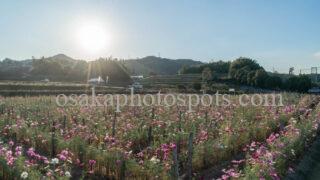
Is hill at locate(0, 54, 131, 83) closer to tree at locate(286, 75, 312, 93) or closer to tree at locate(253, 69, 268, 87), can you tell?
tree at locate(253, 69, 268, 87)

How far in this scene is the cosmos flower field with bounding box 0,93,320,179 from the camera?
9.58 m

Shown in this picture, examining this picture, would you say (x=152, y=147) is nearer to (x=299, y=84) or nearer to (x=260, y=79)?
(x=260, y=79)

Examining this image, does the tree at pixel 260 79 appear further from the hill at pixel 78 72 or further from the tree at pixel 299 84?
the hill at pixel 78 72

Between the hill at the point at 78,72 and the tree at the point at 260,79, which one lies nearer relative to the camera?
the hill at the point at 78,72

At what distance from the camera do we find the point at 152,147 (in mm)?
12398

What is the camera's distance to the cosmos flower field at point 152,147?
9578 mm

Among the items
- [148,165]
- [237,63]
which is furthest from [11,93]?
[237,63]

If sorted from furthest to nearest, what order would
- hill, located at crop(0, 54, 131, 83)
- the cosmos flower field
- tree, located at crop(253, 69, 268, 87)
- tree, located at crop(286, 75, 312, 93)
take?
tree, located at crop(253, 69, 268, 87) < tree, located at crop(286, 75, 312, 93) < hill, located at crop(0, 54, 131, 83) < the cosmos flower field

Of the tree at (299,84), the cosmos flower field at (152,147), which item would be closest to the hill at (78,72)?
the tree at (299,84)

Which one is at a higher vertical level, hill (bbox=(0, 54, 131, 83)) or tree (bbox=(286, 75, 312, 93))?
hill (bbox=(0, 54, 131, 83))

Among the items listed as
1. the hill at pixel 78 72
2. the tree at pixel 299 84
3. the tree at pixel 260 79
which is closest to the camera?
→ the hill at pixel 78 72

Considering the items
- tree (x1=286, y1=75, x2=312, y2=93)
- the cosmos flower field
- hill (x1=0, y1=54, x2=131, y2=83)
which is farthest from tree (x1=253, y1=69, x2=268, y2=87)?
the cosmos flower field

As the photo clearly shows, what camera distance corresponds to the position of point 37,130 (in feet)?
48.8

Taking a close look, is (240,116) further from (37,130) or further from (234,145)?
(37,130)
